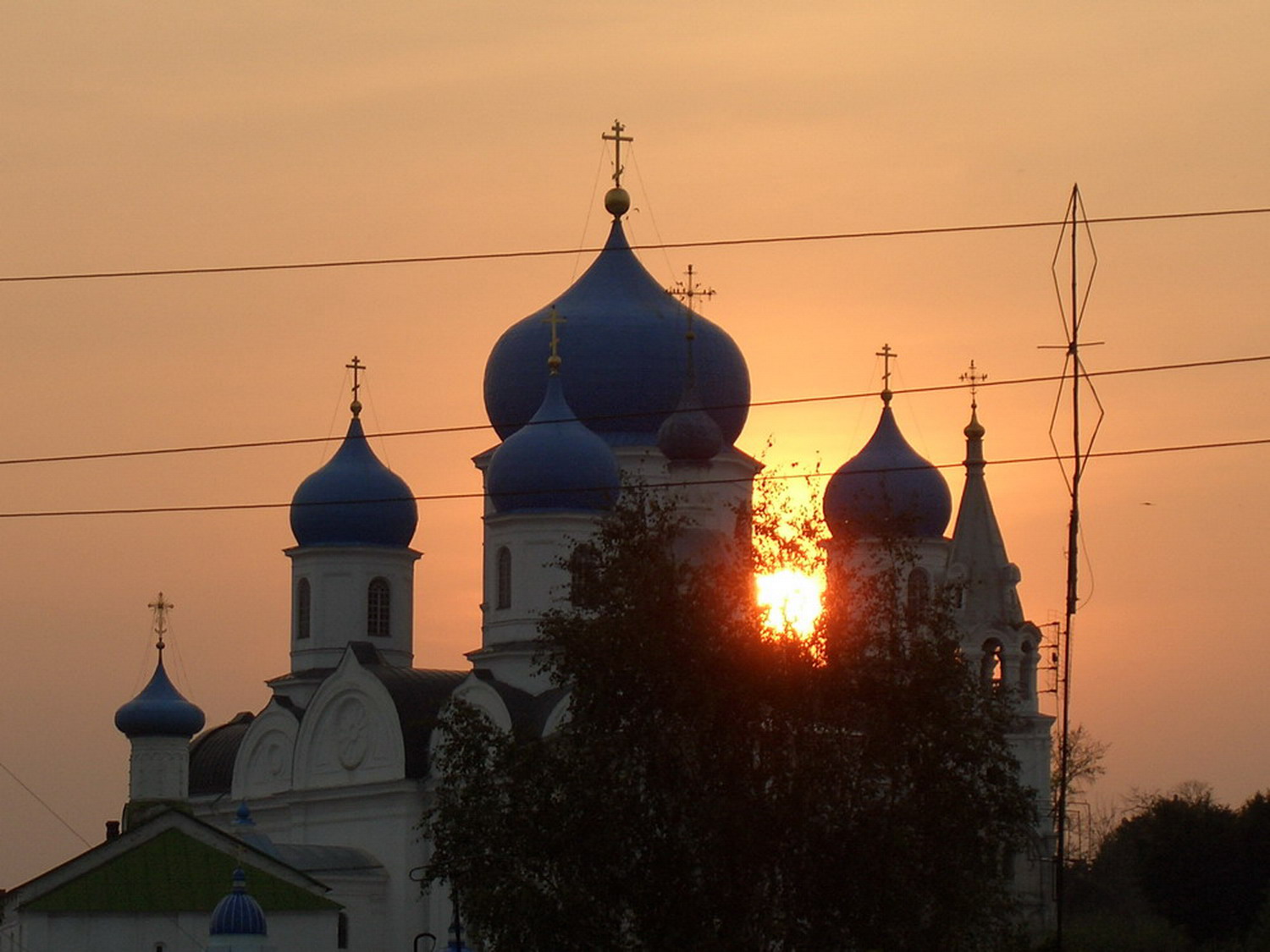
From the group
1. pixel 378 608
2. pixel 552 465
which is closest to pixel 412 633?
pixel 378 608

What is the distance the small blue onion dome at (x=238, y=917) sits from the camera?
1531 inches

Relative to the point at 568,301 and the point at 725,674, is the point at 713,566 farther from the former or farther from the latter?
the point at 568,301

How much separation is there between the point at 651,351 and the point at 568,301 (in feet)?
5.95

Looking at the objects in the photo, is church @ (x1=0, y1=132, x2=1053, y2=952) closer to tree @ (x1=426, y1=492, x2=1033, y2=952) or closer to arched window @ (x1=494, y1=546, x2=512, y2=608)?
arched window @ (x1=494, y1=546, x2=512, y2=608)

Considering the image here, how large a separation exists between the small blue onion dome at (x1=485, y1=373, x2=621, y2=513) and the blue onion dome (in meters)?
1.51

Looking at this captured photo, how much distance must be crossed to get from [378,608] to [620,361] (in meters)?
6.02

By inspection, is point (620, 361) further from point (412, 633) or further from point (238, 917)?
point (238, 917)

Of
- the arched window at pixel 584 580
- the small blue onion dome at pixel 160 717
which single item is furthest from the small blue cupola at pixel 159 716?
the arched window at pixel 584 580

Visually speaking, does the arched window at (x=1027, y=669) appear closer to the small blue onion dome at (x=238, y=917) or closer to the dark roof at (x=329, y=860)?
the dark roof at (x=329, y=860)

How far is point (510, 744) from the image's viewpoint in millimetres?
25953

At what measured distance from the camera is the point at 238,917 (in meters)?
38.9

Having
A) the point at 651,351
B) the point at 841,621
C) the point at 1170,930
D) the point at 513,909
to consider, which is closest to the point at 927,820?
the point at 841,621

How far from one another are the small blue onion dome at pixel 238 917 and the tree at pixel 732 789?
44.5 ft

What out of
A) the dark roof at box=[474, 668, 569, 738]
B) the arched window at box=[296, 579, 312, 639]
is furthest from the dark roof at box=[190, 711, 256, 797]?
the dark roof at box=[474, 668, 569, 738]
